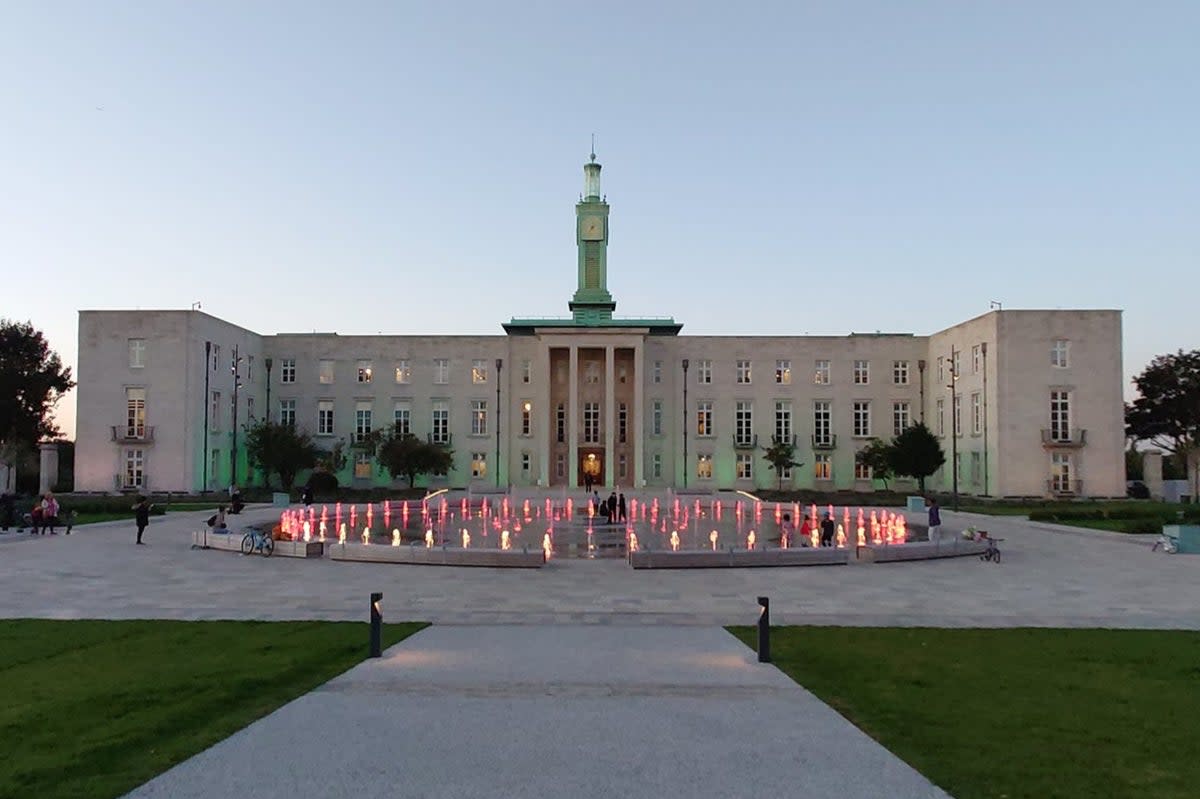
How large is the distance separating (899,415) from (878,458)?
6637 millimetres

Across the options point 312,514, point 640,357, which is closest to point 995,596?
point 312,514

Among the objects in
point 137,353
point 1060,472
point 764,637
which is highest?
point 137,353

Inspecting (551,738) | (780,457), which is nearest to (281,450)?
(780,457)

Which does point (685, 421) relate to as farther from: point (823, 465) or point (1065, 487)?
point (1065, 487)

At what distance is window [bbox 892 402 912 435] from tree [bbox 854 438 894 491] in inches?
64.4

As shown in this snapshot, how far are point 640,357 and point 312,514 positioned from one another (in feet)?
99.6

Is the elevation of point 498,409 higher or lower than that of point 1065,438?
higher

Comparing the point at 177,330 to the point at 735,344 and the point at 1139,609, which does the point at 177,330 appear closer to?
the point at 735,344

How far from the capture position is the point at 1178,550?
86.6 ft

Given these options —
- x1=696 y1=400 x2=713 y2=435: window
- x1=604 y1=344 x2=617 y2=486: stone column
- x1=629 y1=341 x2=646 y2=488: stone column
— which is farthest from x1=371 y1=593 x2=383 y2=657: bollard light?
x1=696 y1=400 x2=713 y2=435: window

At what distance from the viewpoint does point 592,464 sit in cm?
6844

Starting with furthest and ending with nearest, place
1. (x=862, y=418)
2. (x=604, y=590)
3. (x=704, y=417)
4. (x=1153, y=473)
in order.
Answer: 1. (x=704, y=417)
2. (x=862, y=418)
3. (x=1153, y=473)
4. (x=604, y=590)

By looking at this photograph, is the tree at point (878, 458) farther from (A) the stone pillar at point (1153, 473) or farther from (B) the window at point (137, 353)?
(B) the window at point (137, 353)

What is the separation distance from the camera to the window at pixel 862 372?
66.1m
